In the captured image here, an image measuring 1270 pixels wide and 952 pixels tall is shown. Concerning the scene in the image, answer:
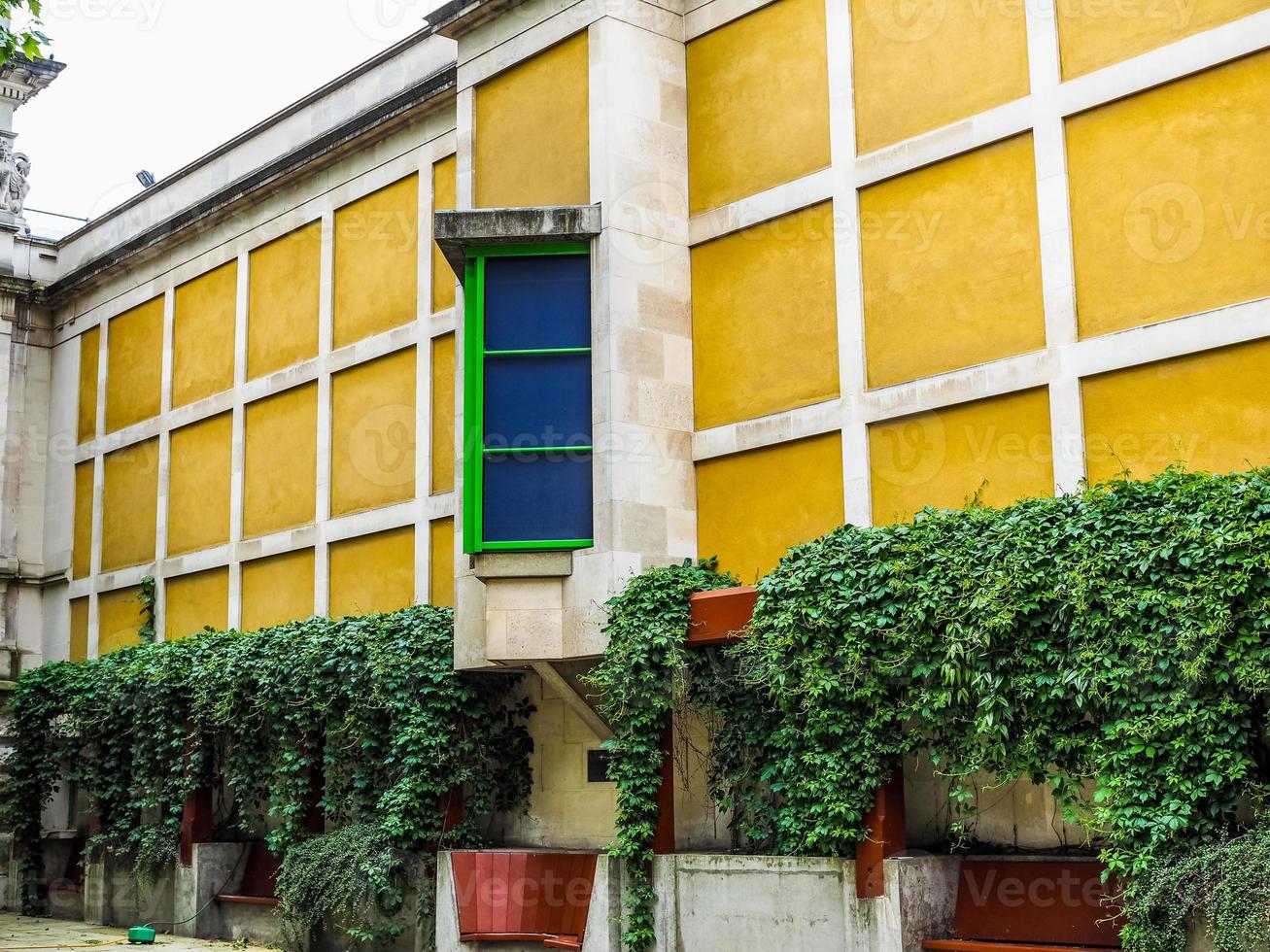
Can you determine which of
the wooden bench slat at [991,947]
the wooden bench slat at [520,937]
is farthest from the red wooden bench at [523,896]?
the wooden bench slat at [991,947]

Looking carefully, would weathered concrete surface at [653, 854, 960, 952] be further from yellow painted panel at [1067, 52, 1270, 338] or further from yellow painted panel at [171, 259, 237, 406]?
yellow painted panel at [171, 259, 237, 406]

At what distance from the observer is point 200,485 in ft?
84.1

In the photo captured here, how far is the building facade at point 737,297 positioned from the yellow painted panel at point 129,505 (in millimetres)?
4107

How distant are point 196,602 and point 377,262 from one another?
6.73m

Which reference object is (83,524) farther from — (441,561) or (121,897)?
(441,561)

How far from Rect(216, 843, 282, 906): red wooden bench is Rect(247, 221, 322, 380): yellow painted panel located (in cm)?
752

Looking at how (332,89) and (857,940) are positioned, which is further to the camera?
(332,89)

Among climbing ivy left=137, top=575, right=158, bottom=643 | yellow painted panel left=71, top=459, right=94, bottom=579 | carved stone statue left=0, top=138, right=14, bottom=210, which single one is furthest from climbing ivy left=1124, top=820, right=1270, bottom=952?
carved stone statue left=0, top=138, right=14, bottom=210

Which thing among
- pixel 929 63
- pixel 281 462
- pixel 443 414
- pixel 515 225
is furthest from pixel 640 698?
pixel 281 462

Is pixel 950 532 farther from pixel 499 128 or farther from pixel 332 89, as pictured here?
pixel 332 89

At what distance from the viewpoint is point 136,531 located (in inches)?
1060

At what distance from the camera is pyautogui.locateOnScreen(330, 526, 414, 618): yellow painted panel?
A: 21.4 m

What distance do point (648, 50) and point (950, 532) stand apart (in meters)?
7.54

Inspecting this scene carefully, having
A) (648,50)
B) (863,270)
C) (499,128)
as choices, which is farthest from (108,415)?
(863,270)
